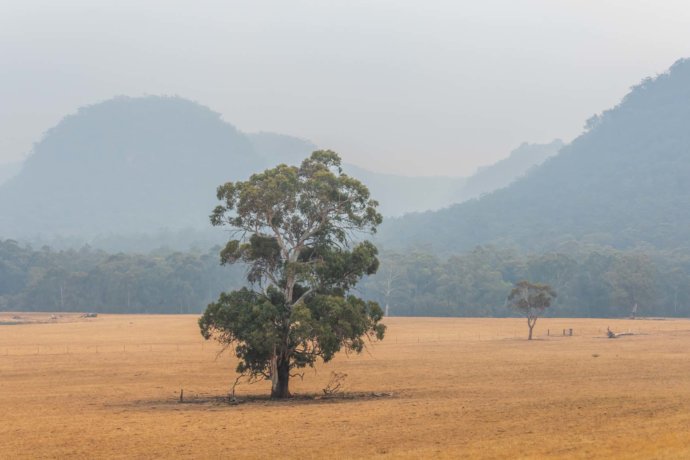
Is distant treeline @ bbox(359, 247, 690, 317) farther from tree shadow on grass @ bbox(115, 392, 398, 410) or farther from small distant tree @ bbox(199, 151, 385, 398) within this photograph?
tree shadow on grass @ bbox(115, 392, 398, 410)

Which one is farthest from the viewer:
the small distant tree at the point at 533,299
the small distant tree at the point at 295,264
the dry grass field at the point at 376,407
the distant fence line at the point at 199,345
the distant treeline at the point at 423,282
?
the distant treeline at the point at 423,282

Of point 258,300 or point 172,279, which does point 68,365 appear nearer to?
point 258,300

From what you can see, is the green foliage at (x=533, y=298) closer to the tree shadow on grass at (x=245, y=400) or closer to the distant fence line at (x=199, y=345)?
the distant fence line at (x=199, y=345)

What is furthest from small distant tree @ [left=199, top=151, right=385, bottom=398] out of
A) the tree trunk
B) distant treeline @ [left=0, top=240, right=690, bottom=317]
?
distant treeline @ [left=0, top=240, right=690, bottom=317]

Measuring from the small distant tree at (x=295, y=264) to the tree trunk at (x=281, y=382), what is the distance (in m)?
0.04

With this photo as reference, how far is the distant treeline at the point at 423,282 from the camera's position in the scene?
12825 cm

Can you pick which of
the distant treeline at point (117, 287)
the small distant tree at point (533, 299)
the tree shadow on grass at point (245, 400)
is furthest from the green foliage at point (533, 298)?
the distant treeline at point (117, 287)

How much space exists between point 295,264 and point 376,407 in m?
7.15

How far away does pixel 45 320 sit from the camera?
380 feet

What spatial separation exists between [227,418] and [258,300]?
276 inches

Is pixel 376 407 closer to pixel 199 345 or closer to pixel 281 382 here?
pixel 281 382

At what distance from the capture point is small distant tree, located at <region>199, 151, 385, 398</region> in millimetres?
31625

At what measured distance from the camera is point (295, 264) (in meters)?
32.2

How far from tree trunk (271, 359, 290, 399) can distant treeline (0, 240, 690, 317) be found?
96.2 m
